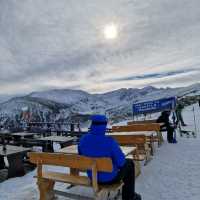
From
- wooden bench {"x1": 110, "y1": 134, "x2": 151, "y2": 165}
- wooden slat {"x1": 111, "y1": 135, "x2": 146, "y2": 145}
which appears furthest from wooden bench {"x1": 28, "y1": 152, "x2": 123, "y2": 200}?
wooden slat {"x1": 111, "y1": 135, "x2": 146, "y2": 145}

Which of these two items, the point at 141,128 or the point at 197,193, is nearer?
the point at 197,193

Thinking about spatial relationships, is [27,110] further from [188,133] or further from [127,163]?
[127,163]

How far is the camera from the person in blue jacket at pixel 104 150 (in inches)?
155

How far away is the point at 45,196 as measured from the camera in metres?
4.56

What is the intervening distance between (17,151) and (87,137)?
3236 millimetres

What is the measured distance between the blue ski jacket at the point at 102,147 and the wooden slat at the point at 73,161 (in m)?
0.15

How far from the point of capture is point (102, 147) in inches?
156

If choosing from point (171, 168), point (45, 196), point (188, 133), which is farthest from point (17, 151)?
point (188, 133)

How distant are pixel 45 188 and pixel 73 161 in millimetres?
908

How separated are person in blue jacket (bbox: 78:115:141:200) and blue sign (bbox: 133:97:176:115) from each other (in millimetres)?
6568

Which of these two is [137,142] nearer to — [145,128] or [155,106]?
[145,128]

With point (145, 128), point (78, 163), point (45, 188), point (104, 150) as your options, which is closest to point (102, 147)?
point (104, 150)

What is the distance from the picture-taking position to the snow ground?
4840 millimetres

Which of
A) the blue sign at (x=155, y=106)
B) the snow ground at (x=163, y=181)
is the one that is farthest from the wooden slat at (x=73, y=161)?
the blue sign at (x=155, y=106)
